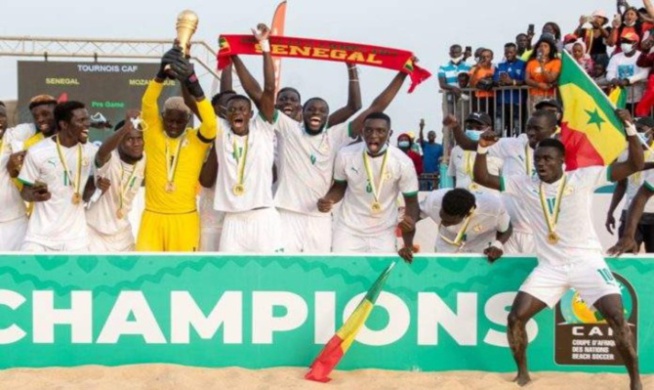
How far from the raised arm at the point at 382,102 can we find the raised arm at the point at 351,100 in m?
0.20

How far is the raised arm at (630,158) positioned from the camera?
8070 mm

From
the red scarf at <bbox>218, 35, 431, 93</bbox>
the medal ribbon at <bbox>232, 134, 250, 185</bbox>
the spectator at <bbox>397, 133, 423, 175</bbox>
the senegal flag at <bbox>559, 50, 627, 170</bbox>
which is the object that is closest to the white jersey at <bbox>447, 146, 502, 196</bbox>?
the red scarf at <bbox>218, 35, 431, 93</bbox>

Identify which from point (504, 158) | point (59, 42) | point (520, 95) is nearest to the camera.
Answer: point (504, 158)

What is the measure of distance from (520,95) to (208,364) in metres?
8.23

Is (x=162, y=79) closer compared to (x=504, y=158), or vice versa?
(x=162, y=79)

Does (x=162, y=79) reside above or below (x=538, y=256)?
above

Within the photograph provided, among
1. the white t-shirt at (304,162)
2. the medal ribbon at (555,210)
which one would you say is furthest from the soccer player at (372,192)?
the medal ribbon at (555,210)

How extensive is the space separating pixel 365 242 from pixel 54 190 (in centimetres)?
263

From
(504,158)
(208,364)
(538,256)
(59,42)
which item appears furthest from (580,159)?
(59,42)

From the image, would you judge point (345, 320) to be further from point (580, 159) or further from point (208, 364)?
point (580, 159)

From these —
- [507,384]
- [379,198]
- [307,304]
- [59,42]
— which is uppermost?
[59,42]

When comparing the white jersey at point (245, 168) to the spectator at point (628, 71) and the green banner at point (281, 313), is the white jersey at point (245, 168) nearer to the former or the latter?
the green banner at point (281, 313)

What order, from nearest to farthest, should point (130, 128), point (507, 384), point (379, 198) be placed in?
point (507, 384) → point (130, 128) → point (379, 198)

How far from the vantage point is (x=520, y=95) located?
1545 cm
